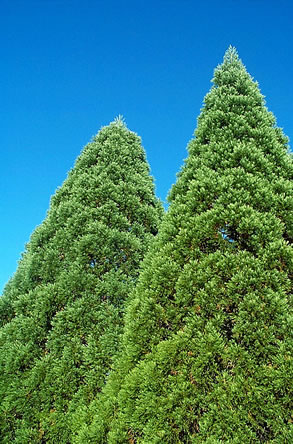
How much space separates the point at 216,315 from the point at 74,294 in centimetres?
255

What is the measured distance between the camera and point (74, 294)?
5.11 meters

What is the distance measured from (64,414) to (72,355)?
747mm

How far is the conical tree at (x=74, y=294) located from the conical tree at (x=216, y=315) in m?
0.78

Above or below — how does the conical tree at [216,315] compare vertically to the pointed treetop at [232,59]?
below

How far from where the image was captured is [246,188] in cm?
418

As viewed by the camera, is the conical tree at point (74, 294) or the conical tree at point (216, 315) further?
the conical tree at point (74, 294)

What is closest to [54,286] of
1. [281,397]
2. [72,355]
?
[72,355]

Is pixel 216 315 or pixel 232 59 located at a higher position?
pixel 232 59

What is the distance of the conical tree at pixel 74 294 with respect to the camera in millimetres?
4469

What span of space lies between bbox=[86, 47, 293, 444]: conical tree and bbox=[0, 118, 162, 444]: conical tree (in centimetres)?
78

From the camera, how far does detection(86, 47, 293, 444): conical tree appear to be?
3029mm

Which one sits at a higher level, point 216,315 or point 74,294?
point 74,294

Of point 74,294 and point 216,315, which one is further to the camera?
point 74,294

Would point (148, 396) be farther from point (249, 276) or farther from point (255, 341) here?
point (249, 276)
